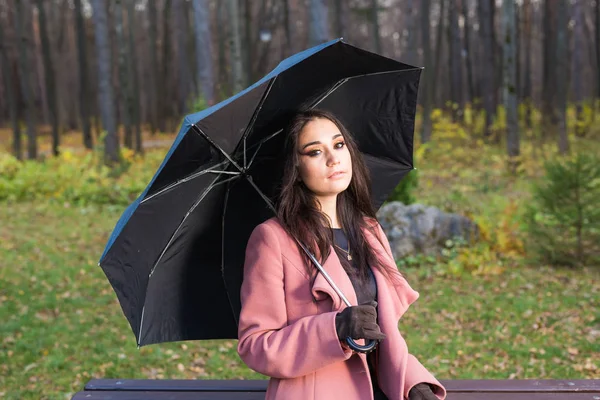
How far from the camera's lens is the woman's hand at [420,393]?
226 centimetres

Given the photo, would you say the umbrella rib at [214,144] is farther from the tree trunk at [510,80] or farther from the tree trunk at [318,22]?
the tree trunk at [510,80]

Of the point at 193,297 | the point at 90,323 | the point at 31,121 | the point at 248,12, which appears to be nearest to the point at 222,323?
the point at 193,297

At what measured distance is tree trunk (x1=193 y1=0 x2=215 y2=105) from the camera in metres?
12.8

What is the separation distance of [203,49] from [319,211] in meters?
11.3

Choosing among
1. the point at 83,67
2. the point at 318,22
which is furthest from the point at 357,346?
the point at 83,67

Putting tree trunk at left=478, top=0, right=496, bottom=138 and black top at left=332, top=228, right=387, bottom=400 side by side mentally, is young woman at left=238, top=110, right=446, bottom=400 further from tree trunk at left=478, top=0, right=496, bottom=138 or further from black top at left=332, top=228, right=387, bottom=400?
tree trunk at left=478, top=0, right=496, bottom=138

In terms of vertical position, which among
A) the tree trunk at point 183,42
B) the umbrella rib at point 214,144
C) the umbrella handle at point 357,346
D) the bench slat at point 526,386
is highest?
the tree trunk at point 183,42

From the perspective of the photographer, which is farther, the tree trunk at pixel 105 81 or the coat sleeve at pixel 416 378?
the tree trunk at pixel 105 81

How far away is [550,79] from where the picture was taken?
20.3m

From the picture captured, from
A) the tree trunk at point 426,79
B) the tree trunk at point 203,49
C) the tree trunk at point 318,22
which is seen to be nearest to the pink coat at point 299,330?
the tree trunk at point 318,22

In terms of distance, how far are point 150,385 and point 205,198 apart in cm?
117

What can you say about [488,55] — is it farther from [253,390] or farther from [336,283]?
[336,283]

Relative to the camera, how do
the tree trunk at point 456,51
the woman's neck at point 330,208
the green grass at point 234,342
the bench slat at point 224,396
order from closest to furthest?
the woman's neck at point 330,208 < the bench slat at point 224,396 < the green grass at point 234,342 < the tree trunk at point 456,51

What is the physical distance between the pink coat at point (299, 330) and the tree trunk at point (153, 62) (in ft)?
82.9
